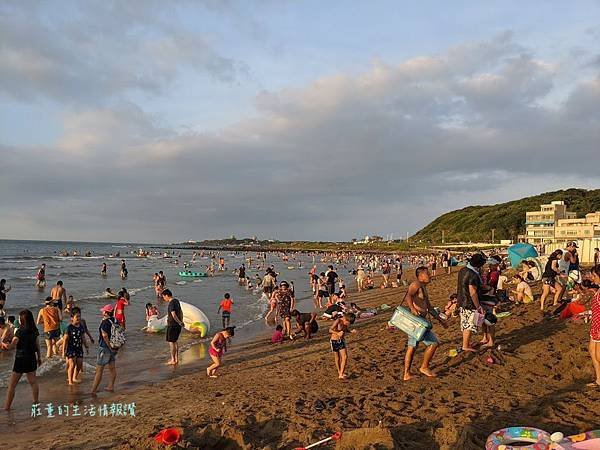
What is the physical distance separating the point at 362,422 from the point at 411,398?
1.12 metres

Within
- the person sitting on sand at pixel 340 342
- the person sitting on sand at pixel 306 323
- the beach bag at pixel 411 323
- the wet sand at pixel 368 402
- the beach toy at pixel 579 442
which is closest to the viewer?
the beach toy at pixel 579 442

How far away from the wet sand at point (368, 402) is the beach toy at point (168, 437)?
0.27 ft

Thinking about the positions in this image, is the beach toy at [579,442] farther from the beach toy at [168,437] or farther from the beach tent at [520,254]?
the beach tent at [520,254]

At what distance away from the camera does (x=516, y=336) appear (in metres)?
9.46

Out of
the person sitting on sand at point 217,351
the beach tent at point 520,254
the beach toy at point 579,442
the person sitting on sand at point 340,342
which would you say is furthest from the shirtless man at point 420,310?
the beach tent at point 520,254

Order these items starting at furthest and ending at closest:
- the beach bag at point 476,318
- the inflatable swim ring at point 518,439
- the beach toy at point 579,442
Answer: the beach bag at point 476,318 < the inflatable swim ring at point 518,439 < the beach toy at point 579,442

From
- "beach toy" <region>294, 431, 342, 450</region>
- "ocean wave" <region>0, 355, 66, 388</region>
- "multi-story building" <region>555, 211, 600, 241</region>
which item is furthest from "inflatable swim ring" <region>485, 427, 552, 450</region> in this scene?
"multi-story building" <region>555, 211, 600, 241</region>

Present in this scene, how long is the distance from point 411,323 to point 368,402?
1.53 meters

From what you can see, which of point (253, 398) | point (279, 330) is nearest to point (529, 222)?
point (279, 330)

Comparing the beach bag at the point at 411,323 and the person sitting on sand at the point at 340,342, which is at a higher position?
the beach bag at the point at 411,323

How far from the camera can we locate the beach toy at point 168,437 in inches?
201

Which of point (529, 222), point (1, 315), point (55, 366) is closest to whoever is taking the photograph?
point (55, 366)

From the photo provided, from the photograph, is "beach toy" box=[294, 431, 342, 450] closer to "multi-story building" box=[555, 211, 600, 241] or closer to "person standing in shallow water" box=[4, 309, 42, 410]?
"person standing in shallow water" box=[4, 309, 42, 410]

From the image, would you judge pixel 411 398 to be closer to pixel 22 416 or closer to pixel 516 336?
pixel 516 336
